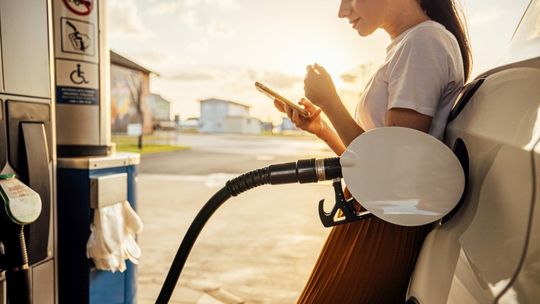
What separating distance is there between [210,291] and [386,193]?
248 centimetres

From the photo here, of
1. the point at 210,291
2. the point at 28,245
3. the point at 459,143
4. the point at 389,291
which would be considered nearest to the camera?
the point at 459,143

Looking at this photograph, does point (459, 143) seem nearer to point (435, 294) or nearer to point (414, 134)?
point (414, 134)

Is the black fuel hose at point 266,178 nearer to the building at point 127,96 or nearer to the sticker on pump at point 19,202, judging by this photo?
the sticker on pump at point 19,202

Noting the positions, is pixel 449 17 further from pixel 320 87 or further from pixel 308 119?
pixel 308 119

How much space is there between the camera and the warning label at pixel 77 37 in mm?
1908

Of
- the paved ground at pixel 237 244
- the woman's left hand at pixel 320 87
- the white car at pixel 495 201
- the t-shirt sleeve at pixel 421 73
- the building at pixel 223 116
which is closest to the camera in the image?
the white car at pixel 495 201

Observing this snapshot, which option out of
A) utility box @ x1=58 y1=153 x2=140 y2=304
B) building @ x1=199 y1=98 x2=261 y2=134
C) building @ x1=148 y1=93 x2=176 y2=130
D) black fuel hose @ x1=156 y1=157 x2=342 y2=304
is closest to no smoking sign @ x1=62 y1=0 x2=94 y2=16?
utility box @ x1=58 y1=153 x2=140 y2=304

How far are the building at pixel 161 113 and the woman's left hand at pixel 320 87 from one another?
1263 inches

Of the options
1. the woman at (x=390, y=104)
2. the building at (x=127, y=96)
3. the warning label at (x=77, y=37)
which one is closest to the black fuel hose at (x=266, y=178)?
the woman at (x=390, y=104)

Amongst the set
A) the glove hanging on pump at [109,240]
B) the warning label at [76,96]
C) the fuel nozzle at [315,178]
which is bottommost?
the glove hanging on pump at [109,240]

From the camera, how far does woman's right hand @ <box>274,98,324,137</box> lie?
141 cm

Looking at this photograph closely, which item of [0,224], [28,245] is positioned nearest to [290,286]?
[28,245]

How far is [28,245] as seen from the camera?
146 centimetres

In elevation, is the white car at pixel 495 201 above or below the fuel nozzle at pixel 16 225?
above
